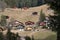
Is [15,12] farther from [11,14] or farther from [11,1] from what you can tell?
[11,1]

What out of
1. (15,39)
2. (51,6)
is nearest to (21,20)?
(15,39)

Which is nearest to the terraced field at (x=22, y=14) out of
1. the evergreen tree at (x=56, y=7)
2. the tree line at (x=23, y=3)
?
the tree line at (x=23, y=3)

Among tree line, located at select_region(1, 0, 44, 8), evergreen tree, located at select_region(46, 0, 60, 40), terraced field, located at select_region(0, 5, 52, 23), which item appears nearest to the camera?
evergreen tree, located at select_region(46, 0, 60, 40)

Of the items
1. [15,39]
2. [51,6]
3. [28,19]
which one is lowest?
[28,19]

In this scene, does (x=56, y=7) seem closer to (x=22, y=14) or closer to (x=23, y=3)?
(x=22, y=14)

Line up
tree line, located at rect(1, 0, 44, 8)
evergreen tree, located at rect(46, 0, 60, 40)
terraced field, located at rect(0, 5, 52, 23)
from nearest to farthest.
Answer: evergreen tree, located at rect(46, 0, 60, 40), terraced field, located at rect(0, 5, 52, 23), tree line, located at rect(1, 0, 44, 8)

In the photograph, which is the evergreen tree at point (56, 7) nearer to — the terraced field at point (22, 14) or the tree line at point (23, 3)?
the terraced field at point (22, 14)

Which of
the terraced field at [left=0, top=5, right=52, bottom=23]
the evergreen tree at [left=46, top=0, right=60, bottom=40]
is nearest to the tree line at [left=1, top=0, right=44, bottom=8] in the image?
the terraced field at [left=0, top=5, right=52, bottom=23]

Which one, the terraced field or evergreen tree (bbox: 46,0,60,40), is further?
the terraced field

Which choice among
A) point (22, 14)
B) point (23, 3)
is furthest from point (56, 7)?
point (23, 3)

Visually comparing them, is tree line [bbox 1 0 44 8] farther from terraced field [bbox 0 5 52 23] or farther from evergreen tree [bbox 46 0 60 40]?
evergreen tree [bbox 46 0 60 40]

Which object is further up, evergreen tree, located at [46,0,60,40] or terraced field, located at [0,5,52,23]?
evergreen tree, located at [46,0,60,40]
